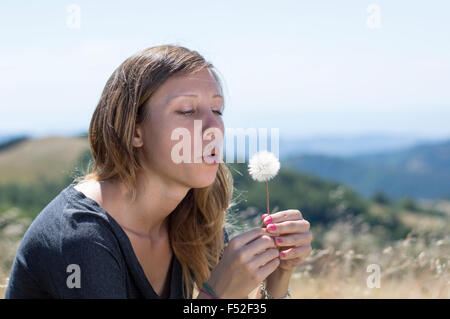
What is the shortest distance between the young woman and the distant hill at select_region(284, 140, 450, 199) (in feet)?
→ 218

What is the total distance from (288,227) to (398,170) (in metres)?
84.2

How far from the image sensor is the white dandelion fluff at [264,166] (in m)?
3.03

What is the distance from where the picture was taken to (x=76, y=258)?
2.63 meters

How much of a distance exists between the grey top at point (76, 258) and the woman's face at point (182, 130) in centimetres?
44

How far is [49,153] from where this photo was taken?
158 ft

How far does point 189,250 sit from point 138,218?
1.77ft

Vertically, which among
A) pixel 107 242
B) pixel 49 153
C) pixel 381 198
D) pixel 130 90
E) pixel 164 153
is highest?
pixel 130 90

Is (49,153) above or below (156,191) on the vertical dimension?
below

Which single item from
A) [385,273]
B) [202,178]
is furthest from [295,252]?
[385,273]

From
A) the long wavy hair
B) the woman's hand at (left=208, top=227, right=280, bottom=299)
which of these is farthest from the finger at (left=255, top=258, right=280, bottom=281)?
the long wavy hair

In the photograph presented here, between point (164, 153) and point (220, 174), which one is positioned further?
point (220, 174)

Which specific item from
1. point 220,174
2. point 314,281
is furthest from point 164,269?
point 314,281

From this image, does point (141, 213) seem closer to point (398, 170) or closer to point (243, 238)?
point (243, 238)

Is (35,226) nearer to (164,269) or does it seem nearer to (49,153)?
(164,269)
